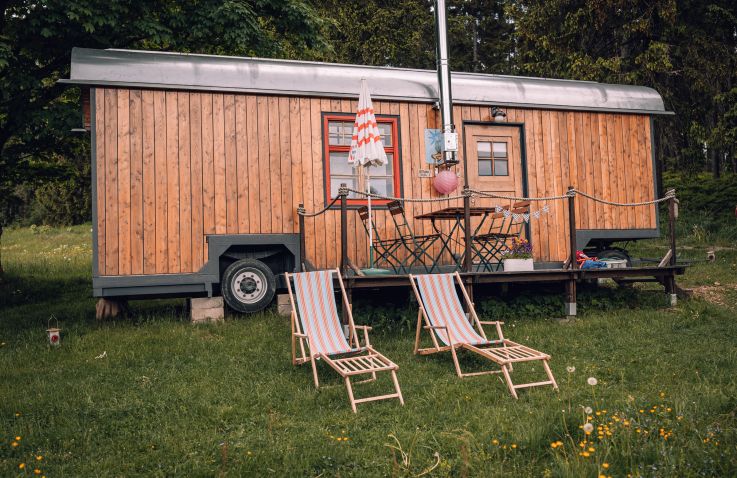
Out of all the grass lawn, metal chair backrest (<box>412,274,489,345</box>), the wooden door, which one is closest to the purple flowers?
the grass lawn

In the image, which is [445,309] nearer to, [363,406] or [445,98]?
[363,406]

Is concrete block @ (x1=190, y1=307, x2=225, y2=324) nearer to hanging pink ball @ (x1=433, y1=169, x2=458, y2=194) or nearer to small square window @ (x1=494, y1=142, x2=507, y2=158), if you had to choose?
hanging pink ball @ (x1=433, y1=169, x2=458, y2=194)

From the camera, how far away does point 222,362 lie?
566 centimetres

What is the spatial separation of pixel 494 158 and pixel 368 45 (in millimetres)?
11257

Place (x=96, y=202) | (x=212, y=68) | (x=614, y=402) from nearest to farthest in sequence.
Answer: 1. (x=614, y=402)
2. (x=96, y=202)
3. (x=212, y=68)

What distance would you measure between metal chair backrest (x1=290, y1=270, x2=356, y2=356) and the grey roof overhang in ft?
8.98

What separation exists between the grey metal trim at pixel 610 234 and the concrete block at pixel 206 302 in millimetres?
5076

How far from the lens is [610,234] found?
29.2ft

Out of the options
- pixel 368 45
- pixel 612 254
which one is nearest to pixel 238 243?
pixel 612 254

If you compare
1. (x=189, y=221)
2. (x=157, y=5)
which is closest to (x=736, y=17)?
(x=157, y=5)

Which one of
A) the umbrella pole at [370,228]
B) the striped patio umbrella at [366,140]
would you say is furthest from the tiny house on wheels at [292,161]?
the striped patio umbrella at [366,140]

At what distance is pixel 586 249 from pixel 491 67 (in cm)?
1404

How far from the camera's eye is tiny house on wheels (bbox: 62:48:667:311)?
23.2 ft

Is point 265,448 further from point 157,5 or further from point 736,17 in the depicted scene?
point 736,17
